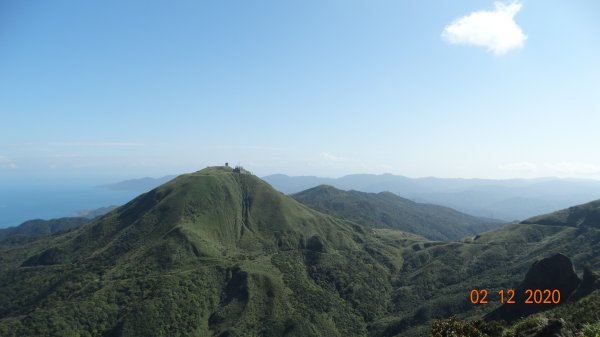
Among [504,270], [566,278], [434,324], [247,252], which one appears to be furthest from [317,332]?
[434,324]

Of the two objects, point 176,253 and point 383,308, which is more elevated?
point 176,253

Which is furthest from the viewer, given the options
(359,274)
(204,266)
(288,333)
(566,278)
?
(359,274)

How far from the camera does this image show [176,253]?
173 metres

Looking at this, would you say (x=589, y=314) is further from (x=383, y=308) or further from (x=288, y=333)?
(x=383, y=308)

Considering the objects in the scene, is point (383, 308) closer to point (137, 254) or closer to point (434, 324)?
point (137, 254)

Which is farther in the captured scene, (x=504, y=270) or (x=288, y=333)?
(x=504, y=270)

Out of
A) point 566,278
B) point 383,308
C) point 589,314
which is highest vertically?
point 589,314

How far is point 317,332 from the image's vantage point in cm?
14000

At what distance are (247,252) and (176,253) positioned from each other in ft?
133

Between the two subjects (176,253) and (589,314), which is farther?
(176,253)

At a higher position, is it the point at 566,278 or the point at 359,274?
the point at 566,278

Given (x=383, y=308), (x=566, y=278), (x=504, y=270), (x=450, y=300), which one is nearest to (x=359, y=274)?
(x=383, y=308)

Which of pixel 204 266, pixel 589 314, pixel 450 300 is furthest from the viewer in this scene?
pixel 204 266

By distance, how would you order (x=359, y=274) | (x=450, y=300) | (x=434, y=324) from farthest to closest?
(x=359, y=274) → (x=450, y=300) → (x=434, y=324)
